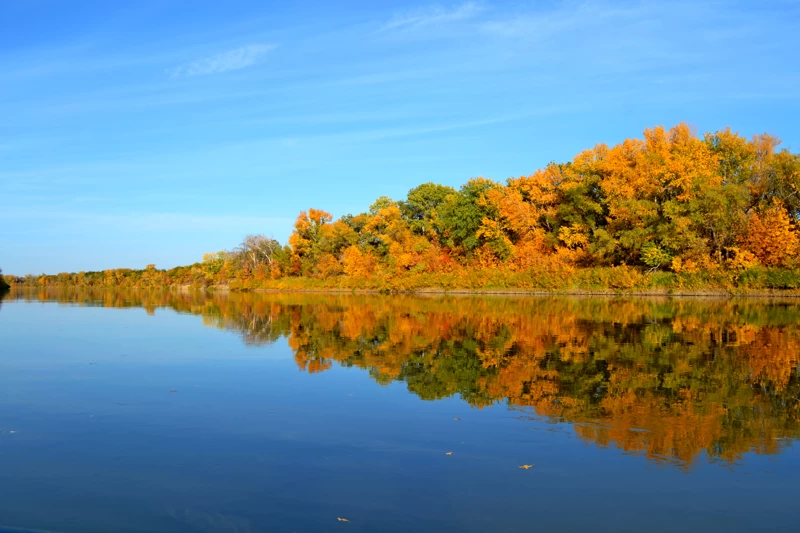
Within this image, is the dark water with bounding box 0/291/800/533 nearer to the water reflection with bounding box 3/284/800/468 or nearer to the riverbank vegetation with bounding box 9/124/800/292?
the water reflection with bounding box 3/284/800/468

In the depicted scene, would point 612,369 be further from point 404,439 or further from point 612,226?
point 612,226

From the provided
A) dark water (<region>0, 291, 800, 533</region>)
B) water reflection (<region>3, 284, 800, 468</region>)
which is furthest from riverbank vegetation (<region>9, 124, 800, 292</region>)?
dark water (<region>0, 291, 800, 533</region>)

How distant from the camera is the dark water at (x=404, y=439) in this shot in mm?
4809

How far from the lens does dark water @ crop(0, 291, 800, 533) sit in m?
4.81

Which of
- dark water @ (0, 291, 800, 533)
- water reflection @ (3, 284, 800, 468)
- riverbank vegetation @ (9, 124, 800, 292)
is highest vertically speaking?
riverbank vegetation @ (9, 124, 800, 292)

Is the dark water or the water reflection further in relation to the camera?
the water reflection

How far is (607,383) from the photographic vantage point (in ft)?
33.1

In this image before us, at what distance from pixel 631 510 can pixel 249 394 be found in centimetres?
627

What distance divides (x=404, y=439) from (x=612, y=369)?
6002mm

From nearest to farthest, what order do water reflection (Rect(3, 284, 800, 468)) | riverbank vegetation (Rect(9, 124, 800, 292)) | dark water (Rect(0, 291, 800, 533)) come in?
dark water (Rect(0, 291, 800, 533)) < water reflection (Rect(3, 284, 800, 468)) < riverbank vegetation (Rect(9, 124, 800, 292))

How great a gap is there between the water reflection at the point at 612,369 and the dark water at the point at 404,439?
59mm

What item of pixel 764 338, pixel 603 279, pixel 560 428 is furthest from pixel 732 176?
pixel 560 428

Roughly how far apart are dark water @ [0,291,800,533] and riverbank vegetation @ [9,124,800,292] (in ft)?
105

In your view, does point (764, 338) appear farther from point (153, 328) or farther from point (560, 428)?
point (153, 328)
